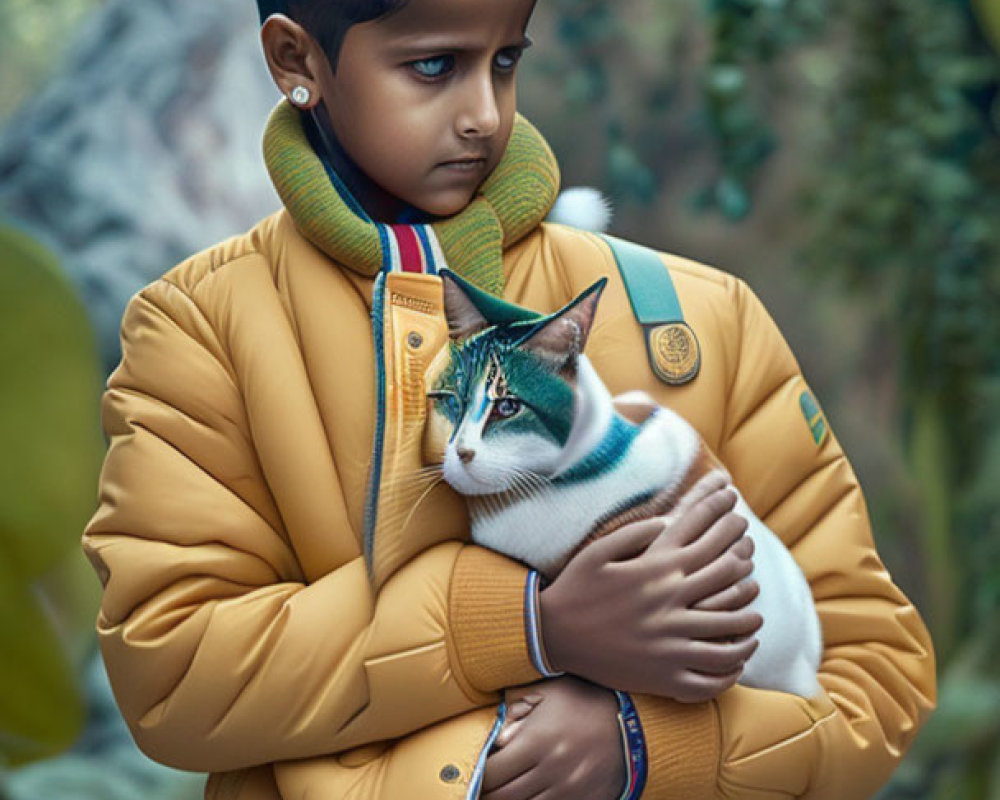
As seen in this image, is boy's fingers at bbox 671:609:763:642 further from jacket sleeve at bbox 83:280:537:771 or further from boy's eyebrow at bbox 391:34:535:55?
boy's eyebrow at bbox 391:34:535:55

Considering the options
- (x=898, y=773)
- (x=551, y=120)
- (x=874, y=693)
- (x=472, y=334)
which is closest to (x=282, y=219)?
(x=472, y=334)

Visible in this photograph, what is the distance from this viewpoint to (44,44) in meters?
2.96

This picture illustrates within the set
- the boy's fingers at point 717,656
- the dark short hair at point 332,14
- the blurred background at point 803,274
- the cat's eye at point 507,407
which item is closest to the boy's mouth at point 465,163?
the dark short hair at point 332,14

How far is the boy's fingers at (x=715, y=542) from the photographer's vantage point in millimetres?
1089

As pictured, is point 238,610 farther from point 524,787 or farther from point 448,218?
point 448,218

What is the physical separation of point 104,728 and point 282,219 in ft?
5.95

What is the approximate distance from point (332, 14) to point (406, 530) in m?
0.44

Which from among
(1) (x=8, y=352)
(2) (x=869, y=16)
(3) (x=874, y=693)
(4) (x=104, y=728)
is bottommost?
(4) (x=104, y=728)

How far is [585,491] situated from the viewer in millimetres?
1082

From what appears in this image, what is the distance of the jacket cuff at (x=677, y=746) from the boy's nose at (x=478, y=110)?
1.61 ft

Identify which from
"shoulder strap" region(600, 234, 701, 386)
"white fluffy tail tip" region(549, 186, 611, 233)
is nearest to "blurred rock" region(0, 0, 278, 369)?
"white fluffy tail tip" region(549, 186, 611, 233)

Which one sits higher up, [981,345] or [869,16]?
[869,16]

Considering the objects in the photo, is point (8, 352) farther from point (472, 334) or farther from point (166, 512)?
point (472, 334)

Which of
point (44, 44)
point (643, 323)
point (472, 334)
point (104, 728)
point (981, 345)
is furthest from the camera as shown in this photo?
point (44, 44)
